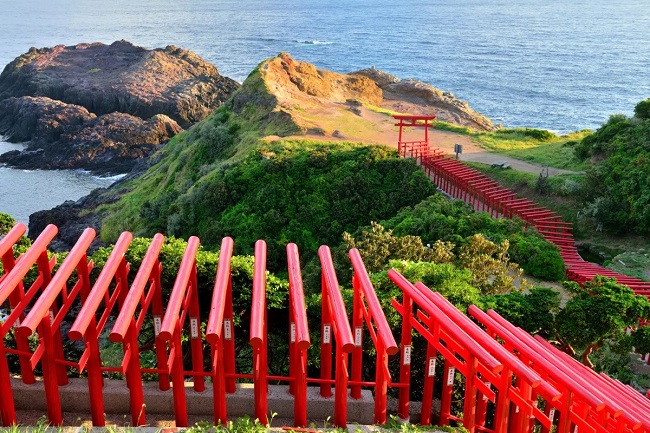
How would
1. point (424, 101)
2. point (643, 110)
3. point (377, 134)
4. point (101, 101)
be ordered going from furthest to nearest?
point (101, 101)
point (424, 101)
point (377, 134)
point (643, 110)

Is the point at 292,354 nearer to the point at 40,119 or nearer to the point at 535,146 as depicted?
the point at 535,146

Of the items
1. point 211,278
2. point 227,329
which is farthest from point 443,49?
point 227,329

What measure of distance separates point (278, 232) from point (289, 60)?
84.3 feet

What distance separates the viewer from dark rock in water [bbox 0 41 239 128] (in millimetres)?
73438

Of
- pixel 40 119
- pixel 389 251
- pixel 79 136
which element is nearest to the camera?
pixel 389 251

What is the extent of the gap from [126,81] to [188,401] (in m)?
74.3

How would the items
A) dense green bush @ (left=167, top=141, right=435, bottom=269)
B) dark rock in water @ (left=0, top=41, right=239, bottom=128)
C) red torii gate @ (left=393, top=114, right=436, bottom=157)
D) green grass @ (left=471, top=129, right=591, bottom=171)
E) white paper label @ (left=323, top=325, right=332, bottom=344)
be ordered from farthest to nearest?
dark rock in water @ (left=0, top=41, right=239, bottom=128)
red torii gate @ (left=393, top=114, right=436, bottom=157)
green grass @ (left=471, top=129, right=591, bottom=171)
dense green bush @ (left=167, top=141, right=435, bottom=269)
white paper label @ (left=323, top=325, right=332, bottom=344)

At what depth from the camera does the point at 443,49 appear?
12800 centimetres

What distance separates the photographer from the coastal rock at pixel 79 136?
60.8 metres

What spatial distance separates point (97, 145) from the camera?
205 feet

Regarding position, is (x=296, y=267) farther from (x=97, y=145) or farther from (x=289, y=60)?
(x=97, y=145)

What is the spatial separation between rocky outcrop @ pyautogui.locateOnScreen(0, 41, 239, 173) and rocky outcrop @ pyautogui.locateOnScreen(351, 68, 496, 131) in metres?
21.4

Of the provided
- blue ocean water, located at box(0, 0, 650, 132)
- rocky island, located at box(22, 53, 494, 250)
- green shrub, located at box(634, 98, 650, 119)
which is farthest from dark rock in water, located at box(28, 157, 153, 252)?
blue ocean water, located at box(0, 0, 650, 132)

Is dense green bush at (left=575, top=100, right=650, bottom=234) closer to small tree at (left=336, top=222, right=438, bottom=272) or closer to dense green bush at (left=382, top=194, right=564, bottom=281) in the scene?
dense green bush at (left=382, top=194, right=564, bottom=281)
